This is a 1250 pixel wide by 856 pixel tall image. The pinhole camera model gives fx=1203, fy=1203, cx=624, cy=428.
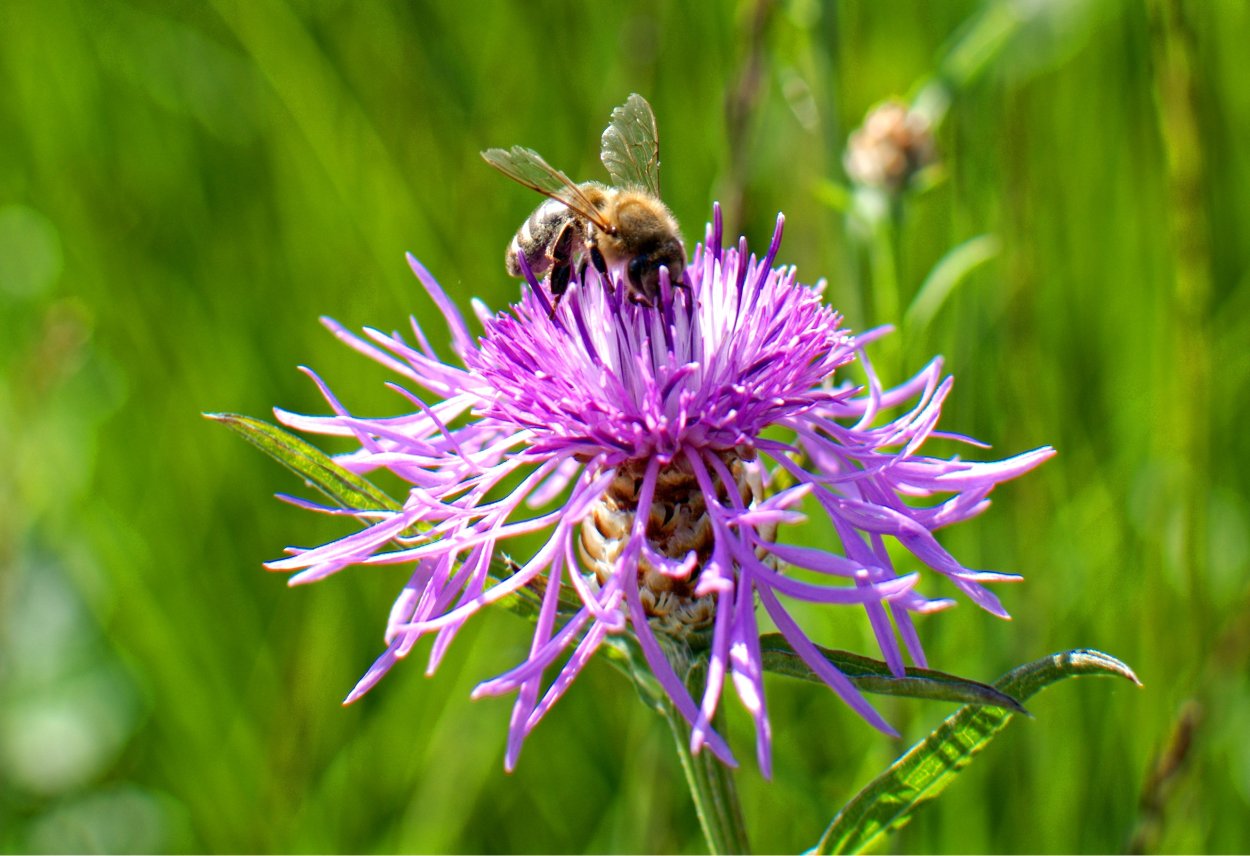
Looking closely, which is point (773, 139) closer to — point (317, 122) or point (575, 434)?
point (317, 122)

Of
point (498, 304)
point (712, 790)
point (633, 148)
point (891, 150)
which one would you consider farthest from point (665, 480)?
point (498, 304)

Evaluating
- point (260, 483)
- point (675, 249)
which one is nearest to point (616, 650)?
point (675, 249)

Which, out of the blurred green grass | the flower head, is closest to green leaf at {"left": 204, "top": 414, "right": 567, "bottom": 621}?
the blurred green grass

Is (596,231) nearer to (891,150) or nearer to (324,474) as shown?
(324,474)

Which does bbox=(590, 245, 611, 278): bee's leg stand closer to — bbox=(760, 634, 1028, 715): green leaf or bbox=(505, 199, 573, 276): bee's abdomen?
bbox=(505, 199, 573, 276): bee's abdomen

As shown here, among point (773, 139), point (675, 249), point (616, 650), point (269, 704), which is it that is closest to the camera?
point (616, 650)

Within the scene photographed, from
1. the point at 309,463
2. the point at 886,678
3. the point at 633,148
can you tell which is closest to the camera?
the point at 886,678
